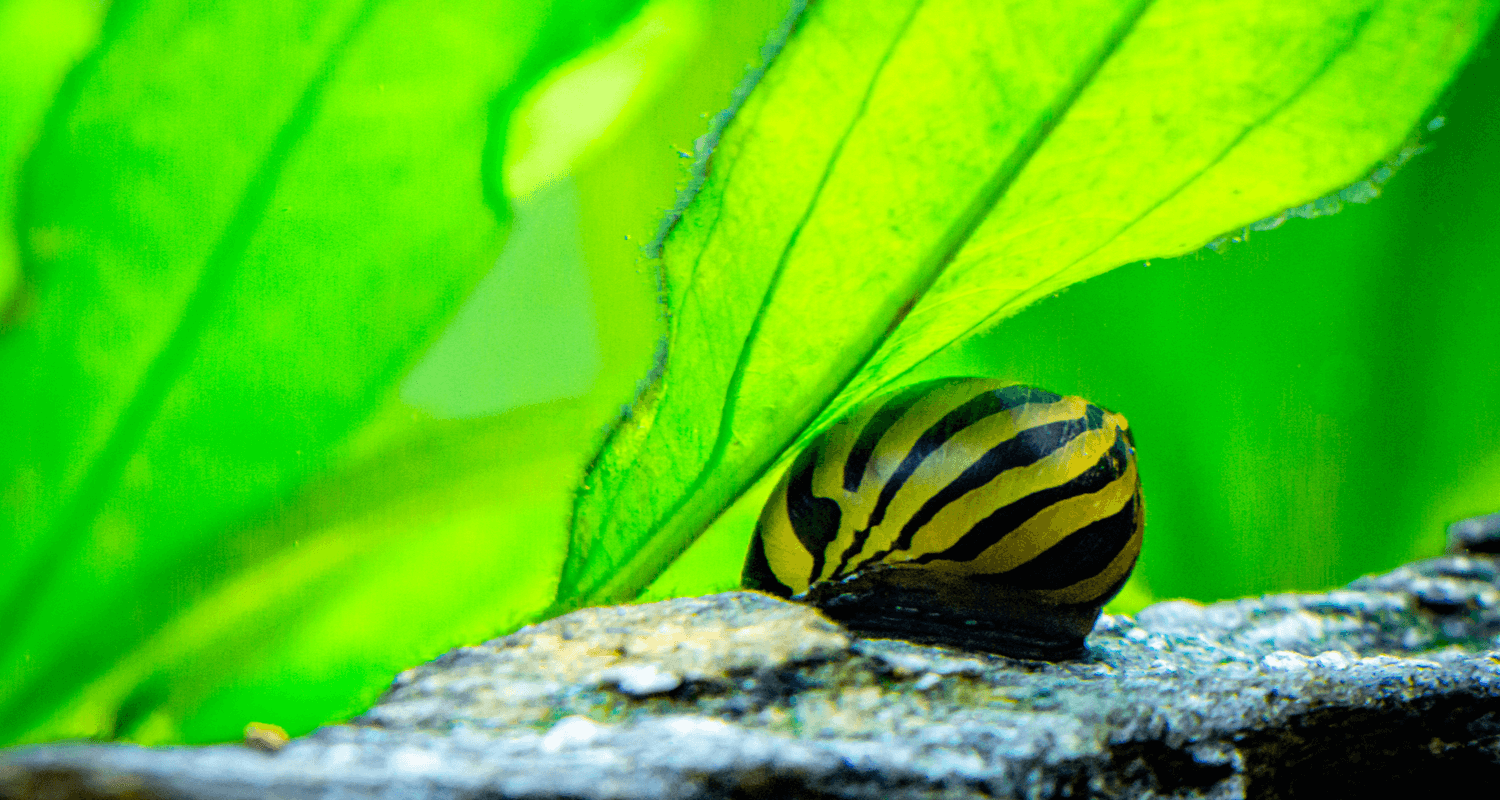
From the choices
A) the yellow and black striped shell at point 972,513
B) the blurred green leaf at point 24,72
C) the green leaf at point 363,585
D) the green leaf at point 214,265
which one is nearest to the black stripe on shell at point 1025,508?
the yellow and black striped shell at point 972,513

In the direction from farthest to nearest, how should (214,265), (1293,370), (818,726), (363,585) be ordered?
(1293,370) → (363,585) → (214,265) → (818,726)

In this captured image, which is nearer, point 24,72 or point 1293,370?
point 24,72

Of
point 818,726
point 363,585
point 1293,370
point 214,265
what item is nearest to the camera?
point 818,726

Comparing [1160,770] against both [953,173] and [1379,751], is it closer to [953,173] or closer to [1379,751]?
[1379,751]

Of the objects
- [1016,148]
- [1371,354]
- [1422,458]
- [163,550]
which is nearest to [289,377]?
[163,550]

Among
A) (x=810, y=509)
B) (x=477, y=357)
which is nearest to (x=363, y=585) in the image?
(x=477, y=357)

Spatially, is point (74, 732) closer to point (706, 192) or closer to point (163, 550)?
point (163, 550)
